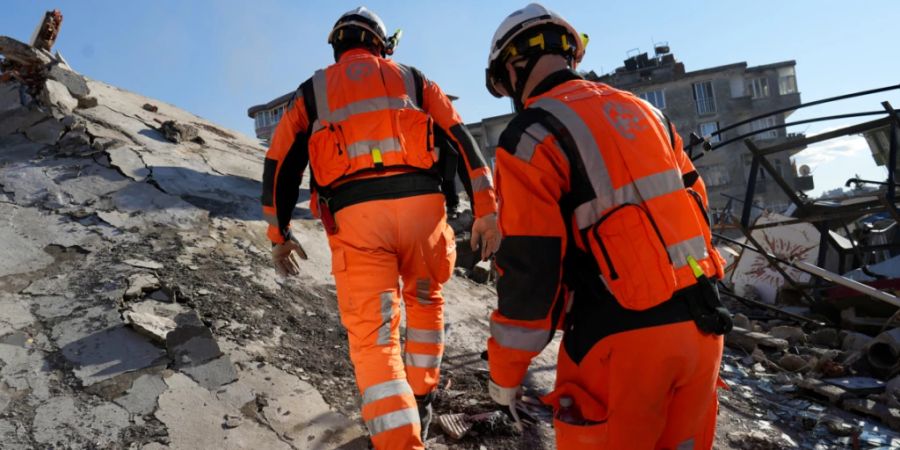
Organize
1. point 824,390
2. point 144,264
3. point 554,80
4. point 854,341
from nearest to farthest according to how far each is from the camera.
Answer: point 554,80 → point 144,264 → point 824,390 → point 854,341

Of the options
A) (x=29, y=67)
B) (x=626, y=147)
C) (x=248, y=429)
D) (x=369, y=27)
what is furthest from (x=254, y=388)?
(x=29, y=67)

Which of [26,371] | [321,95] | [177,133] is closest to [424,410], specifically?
[321,95]

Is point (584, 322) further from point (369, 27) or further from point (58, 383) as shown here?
point (58, 383)

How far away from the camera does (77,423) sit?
2586 mm

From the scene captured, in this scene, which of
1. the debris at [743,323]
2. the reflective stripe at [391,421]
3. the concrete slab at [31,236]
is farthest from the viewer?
the debris at [743,323]

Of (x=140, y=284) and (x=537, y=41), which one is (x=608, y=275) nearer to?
(x=537, y=41)

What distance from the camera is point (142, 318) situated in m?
3.21

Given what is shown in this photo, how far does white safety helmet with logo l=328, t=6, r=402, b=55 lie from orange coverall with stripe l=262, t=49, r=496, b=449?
0.37 feet

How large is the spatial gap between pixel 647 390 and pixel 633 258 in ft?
1.08

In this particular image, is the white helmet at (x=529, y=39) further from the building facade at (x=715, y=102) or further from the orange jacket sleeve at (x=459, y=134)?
the building facade at (x=715, y=102)

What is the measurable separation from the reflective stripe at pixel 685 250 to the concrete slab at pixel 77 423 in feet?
7.34

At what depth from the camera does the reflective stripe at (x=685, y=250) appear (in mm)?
1630

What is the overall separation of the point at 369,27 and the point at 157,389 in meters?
1.94

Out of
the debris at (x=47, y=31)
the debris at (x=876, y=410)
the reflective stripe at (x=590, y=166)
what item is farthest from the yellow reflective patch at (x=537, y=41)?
the debris at (x=47, y=31)
